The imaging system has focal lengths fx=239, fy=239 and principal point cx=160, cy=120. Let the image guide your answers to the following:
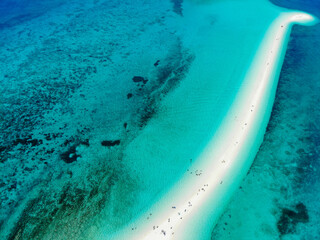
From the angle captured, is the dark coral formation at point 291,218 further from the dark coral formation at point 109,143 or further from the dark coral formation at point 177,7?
the dark coral formation at point 177,7

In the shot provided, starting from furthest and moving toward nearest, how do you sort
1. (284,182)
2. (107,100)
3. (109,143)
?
(107,100)
(109,143)
(284,182)

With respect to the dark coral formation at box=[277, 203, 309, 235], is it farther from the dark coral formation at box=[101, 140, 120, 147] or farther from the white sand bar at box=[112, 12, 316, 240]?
the dark coral formation at box=[101, 140, 120, 147]

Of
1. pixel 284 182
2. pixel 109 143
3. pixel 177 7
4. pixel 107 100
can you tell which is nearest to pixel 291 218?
pixel 284 182

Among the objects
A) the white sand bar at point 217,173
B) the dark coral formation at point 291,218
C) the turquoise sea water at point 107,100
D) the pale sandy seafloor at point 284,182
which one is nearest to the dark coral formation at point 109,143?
the turquoise sea water at point 107,100

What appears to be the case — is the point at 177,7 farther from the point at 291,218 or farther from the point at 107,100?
the point at 291,218

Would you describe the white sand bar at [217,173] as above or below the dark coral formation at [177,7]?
below

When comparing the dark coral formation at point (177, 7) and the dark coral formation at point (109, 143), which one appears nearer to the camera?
the dark coral formation at point (109, 143)

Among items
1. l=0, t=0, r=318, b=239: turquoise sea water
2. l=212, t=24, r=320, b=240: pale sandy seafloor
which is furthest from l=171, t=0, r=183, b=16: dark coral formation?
l=212, t=24, r=320, b=240: pale sandy seafloor
